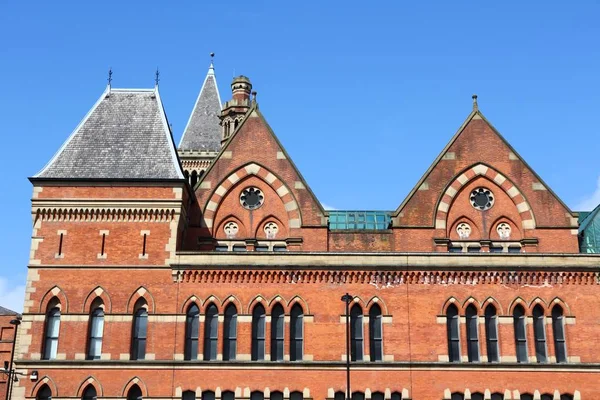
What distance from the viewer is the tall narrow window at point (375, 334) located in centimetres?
3466

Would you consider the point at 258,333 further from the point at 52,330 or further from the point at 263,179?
the point at 52,330

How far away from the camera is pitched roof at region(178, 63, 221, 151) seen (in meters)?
67.2

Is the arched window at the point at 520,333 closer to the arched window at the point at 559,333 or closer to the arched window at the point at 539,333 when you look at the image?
the arched window at the point at 539,333

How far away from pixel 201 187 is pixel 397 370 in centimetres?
1265

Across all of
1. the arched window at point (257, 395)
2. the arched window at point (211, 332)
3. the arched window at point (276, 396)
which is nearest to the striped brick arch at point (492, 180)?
the arched window at point (276, 396)

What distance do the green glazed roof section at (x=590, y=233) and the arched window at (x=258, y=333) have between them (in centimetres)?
1671

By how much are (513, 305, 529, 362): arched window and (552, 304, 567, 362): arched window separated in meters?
1.30


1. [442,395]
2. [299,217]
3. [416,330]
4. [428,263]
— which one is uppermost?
[299,217]

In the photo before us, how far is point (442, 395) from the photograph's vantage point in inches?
1331

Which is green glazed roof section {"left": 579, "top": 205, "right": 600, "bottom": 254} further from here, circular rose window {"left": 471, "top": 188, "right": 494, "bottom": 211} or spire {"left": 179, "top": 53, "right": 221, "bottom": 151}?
spire {"left": 179, "top": 53, "right": 221, "bottom": 151}

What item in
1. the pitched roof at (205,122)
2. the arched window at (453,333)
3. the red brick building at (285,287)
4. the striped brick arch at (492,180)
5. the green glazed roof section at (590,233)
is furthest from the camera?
the pitched roof at (205,122)

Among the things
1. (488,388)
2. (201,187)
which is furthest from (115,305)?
(488,388)

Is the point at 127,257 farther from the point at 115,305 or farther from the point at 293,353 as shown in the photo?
the point at 293,353

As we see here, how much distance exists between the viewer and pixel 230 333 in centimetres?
3488
